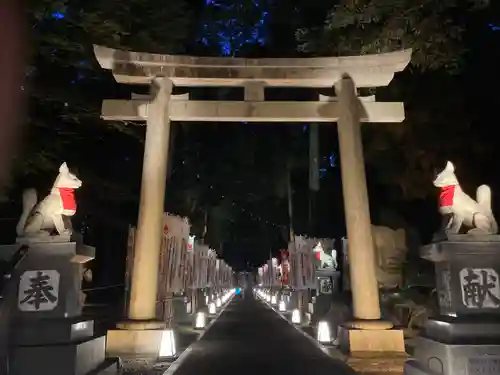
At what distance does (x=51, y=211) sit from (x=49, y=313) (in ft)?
5.16

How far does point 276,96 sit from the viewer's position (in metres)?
24.9

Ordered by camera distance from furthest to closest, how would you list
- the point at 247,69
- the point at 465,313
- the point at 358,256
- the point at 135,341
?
the point at 247,69 < the point at 358,256 < the point at 135,341 < the point at 465,313

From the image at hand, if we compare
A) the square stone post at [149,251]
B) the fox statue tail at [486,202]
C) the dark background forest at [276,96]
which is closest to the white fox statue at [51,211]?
the dark background forest at [276,96]

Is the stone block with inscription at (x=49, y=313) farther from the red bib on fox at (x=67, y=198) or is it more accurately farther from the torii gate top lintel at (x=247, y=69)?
the torii gate top lintel at (x=247, y=69)

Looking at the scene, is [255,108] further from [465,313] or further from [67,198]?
[465,313]

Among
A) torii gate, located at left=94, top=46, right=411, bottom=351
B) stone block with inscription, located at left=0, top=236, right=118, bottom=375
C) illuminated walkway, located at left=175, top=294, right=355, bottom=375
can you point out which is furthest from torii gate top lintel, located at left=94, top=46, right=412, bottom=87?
illuminated walkway, located at left=175, top=294, right=355, bottom=375

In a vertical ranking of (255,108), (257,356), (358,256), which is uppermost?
(255,108)

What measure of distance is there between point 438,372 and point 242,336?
10.2 metres

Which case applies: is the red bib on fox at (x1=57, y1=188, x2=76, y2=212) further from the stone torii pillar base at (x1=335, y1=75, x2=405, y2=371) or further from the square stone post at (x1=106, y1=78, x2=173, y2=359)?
the stone torii pillar base at (x1=335, y1=75, x2=405, y2=371)

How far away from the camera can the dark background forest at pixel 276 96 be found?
10555 mm

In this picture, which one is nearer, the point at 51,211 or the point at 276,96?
the point at 51,211

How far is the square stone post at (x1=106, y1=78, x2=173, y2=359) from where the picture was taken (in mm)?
10766

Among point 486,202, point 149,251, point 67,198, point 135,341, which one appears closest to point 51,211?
point 67,198

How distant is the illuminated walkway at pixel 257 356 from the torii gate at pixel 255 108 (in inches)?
67.5
